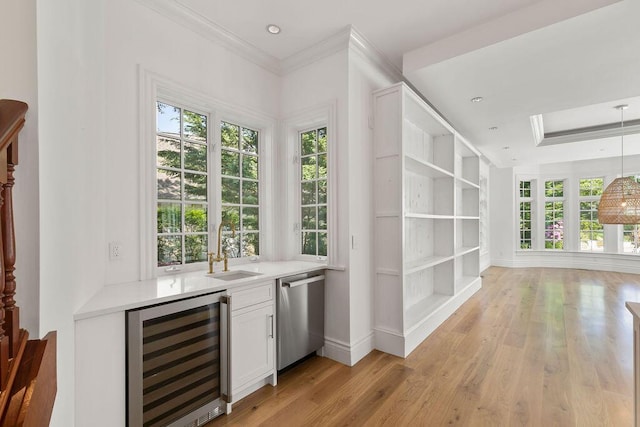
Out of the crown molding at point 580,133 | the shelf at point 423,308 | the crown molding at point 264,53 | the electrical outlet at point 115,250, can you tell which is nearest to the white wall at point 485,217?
the crown molding at point 580,133

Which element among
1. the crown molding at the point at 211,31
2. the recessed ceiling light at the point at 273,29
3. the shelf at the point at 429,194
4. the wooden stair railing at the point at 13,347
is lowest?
the wooden stair railing at the point at 13,347

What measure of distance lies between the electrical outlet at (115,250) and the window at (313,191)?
1718 millimetres

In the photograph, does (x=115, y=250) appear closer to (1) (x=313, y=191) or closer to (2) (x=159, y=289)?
(2) (x=159, y=289)

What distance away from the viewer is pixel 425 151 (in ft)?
14.1

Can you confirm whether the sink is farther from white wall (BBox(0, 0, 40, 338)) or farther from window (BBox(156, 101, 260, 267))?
white wall (BBox(0, 0, 40, 338))

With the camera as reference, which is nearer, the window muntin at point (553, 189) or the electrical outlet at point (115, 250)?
the electrical outlet at point (115, 250)

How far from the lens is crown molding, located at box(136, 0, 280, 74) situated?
92.4 inches

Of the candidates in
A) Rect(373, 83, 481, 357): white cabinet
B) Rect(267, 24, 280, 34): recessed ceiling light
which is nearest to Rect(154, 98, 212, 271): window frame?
Rect(267, 24, 280, 34): recessed ceiling light

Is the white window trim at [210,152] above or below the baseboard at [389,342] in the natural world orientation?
above

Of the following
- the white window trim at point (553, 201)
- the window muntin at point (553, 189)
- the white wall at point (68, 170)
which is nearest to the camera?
the white wall at point (68, 170)

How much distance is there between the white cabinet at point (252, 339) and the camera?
2.12 meters

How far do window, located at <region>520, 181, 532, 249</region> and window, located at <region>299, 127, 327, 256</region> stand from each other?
783 centimetres

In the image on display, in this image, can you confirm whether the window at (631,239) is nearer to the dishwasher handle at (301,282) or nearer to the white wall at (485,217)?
the white wall at (485,217)

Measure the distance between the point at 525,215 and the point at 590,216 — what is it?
1.44 metres
